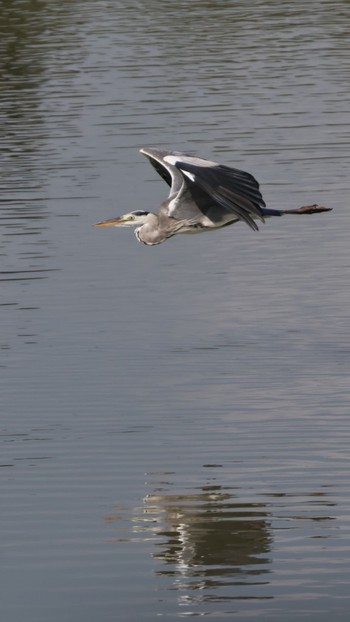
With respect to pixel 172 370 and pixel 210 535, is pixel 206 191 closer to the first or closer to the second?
pixel 172 370

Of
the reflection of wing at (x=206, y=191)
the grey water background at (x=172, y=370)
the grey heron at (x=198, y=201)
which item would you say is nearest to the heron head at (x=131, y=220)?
the grey heron at (x=198, y=201)

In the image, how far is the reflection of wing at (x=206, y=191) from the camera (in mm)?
12578

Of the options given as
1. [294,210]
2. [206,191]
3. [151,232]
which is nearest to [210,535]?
[206,191]

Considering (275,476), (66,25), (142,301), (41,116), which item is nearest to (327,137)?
(41,116)

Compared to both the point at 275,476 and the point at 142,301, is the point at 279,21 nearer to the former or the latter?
the point at 142,301

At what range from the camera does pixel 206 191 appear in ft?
41.6

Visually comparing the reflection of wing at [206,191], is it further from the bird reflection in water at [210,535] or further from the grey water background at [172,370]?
the bird reflection in water at [210,535]

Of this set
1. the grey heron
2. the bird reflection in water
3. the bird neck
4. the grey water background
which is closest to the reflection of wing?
the grey heron

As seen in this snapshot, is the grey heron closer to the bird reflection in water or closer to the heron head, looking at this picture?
the heron head

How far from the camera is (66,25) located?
1551 inches

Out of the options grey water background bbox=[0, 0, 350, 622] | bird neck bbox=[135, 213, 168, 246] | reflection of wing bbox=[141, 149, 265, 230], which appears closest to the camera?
grey water background bbox=[0, 0, 350, 622]

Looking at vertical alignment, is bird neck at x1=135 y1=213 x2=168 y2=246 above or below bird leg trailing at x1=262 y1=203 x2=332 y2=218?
below

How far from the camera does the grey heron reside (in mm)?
12680

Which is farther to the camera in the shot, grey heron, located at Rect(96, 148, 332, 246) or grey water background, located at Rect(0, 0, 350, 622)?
grey heron, located at Rect(96, 148, 332, 246)
